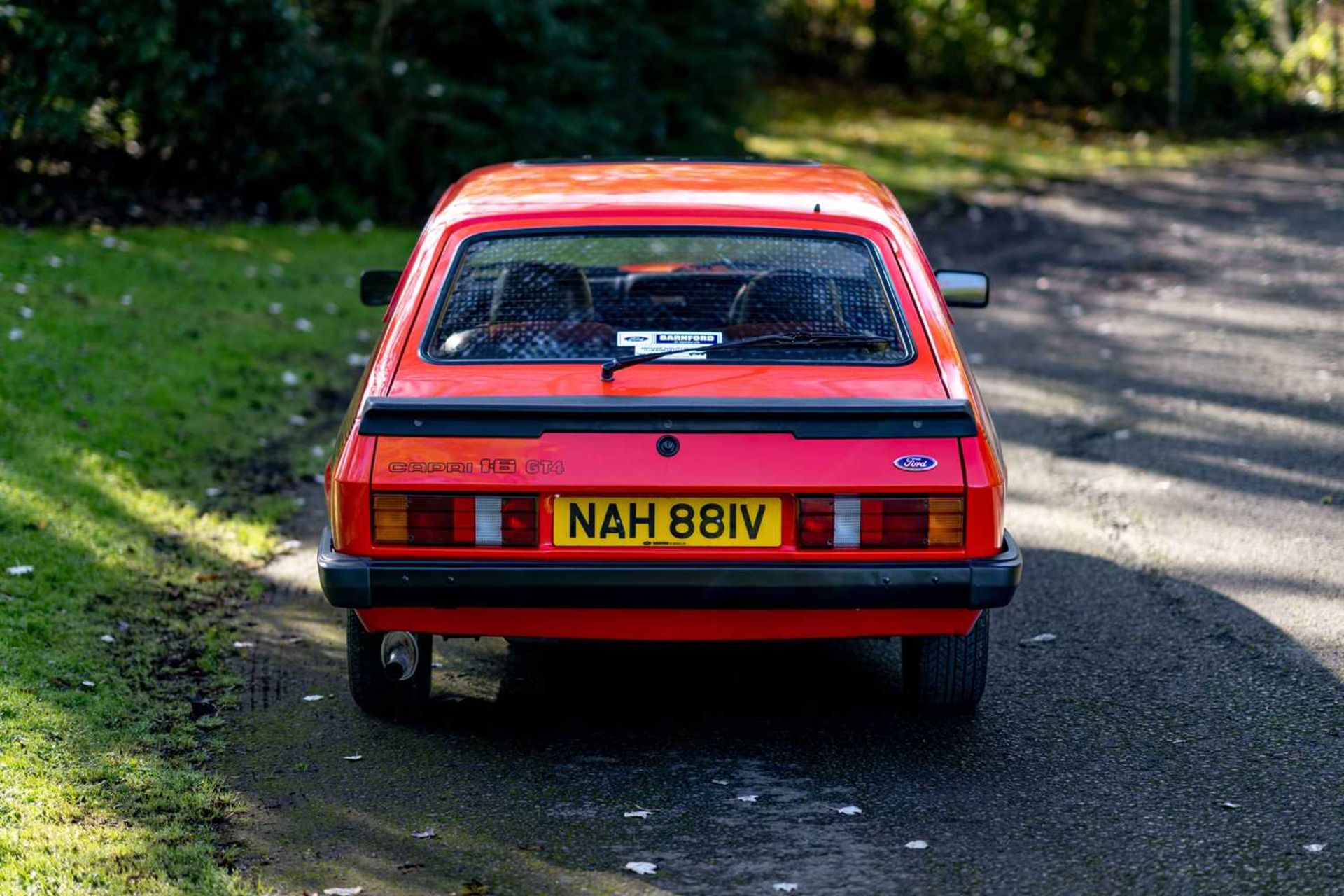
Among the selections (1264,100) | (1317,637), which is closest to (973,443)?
(1317,637)

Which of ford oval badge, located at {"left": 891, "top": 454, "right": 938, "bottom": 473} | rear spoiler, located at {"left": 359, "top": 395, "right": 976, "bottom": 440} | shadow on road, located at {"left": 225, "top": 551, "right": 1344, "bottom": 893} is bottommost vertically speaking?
shadow on road, located at {"left": 225, "top": 551, "right": 1344, "bottom": 893}

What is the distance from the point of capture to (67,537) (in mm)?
6215

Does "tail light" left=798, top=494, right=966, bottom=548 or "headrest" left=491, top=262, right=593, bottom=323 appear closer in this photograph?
"tail light" left=798, top=494, right=966, bottom=548

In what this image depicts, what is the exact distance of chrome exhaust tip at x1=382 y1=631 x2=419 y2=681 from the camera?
15.6 feet

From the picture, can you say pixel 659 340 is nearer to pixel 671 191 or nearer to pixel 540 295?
pixel 540 295

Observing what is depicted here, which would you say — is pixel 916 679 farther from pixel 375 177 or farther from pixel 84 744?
pixel 375 177

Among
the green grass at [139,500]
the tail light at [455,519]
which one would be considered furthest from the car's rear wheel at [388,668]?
the tail light at [455,519]

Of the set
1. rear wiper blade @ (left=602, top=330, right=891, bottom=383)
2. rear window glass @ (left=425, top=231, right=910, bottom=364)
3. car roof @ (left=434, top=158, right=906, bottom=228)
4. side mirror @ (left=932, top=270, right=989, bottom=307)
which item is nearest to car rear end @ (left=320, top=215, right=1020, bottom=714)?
rear wiper blade @ (left=602, top=330, right=891, bottom=383)

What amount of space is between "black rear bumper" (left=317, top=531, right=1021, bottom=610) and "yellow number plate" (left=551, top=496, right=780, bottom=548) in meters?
0.06

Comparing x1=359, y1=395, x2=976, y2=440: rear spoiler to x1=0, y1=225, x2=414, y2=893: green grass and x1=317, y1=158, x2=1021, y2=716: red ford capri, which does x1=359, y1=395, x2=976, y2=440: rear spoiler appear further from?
x1=0, y1=225, x2=414, y2=893: green grass

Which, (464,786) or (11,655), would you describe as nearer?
(464,786)

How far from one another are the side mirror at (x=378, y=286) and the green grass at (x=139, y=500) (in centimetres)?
121

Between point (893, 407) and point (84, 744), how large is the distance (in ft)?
7.96

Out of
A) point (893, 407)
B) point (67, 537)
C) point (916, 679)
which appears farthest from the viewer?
point (67, 537)
